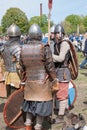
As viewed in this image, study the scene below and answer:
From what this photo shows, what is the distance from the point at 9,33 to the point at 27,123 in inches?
65.0

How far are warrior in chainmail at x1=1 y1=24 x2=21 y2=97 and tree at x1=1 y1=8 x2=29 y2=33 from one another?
5706cm

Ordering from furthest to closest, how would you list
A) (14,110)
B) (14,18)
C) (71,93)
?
(14,18) → (71,93) → (14,110)

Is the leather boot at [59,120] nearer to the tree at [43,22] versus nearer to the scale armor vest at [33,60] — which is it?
the scale armor vest at [33,60]

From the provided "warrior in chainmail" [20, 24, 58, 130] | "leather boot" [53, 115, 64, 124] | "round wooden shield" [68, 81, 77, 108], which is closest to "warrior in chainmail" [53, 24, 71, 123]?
"leather boot" [53, 115, 64, 124]

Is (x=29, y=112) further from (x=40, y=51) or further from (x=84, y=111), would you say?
(x=84, y=111)

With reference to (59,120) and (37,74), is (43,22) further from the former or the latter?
(37,74)

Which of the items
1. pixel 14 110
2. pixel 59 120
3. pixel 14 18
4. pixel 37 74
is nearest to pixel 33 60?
pixel 37 74

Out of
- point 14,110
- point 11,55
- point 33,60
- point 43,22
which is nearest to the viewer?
point 33,60

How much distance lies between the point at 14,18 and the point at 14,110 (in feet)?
200

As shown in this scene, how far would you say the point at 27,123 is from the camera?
500cm

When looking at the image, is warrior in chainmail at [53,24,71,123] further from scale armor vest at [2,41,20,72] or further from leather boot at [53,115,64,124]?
scale armor vest at [2,41,20,72]

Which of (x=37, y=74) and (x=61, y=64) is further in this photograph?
(x=61, y=64)

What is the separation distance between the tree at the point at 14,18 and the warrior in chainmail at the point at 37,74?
58.1 metres

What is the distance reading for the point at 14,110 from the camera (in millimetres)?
5242
